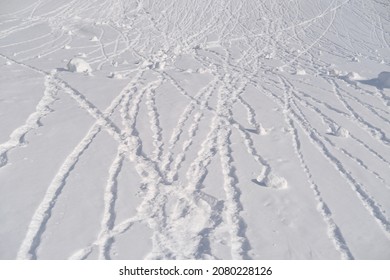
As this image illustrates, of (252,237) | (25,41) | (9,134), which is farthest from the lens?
(25,41)

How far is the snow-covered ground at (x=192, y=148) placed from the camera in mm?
4000

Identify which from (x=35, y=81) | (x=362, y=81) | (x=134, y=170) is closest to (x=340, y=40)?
(x=362, y=81)

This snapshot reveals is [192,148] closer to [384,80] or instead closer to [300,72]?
[300,72]

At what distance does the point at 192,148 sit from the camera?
561cm

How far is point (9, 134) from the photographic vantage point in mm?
5773

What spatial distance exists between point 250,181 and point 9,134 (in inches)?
124

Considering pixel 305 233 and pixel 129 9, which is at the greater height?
pixel 129 9

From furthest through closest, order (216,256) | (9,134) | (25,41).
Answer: (25,41) < (9,134) < (216,256)

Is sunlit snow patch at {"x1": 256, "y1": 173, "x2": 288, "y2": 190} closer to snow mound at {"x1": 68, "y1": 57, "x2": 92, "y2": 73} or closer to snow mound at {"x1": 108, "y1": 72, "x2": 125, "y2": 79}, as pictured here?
snow mound at {"x1": 108, "y1": 72, "x2": 125, "y2": 79}

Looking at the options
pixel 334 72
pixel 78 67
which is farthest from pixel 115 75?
pixel 334 72

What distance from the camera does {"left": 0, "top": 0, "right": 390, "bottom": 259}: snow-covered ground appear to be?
4.00 m

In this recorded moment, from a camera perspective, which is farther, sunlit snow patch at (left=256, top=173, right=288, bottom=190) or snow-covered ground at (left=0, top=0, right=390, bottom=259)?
sunlit snow patch at (left=256, top=173, right=288, bottom=190)

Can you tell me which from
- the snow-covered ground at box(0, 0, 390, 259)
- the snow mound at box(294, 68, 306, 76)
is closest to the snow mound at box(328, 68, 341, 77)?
the snow-covered ground at box(0, 0, 390, 259)

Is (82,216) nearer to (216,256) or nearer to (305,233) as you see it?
(216,256)
